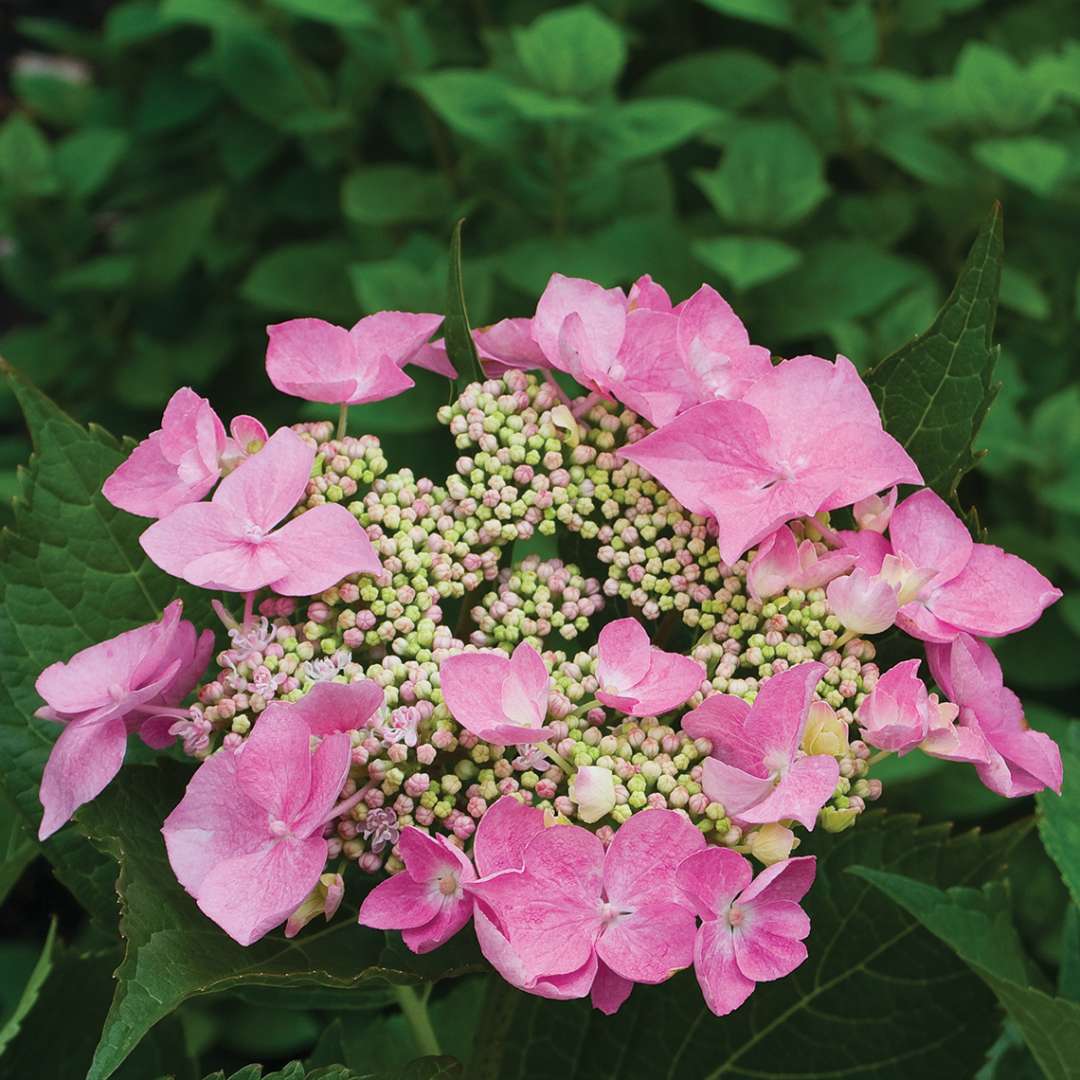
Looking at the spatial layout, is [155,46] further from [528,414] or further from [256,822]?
[256,822]

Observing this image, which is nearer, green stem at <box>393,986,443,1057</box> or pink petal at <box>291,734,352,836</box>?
pink petal at <box>291,734,352,836</box>

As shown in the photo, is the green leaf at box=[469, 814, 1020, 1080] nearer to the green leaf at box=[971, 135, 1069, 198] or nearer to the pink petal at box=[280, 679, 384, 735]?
the pink petal at box=[280, 679, 384, 735]

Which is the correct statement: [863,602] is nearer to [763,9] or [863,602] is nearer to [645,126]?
[645,126]

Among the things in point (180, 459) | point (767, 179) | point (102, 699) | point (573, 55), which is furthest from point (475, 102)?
point (102, 699)

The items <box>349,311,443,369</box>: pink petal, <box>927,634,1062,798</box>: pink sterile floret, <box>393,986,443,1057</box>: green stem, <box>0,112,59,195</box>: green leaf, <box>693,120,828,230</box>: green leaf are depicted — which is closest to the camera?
<box>927,634,1062,798</box>: pink sterile floret

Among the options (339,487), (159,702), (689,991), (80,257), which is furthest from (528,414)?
(80,257)

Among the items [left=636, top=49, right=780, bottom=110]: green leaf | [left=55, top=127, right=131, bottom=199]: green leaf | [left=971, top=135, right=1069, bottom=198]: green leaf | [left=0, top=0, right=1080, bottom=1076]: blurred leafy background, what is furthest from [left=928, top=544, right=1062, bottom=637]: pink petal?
[left=55, top=127, right=131, bottom=199]: green leaf

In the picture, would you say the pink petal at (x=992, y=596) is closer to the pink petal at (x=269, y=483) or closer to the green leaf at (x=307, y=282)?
the pink petal at (x=269, y=483)

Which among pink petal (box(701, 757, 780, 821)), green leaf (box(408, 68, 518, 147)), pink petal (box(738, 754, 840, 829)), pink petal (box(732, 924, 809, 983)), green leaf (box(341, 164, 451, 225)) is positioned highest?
pink petal (box(738, 754, 840, 829))
